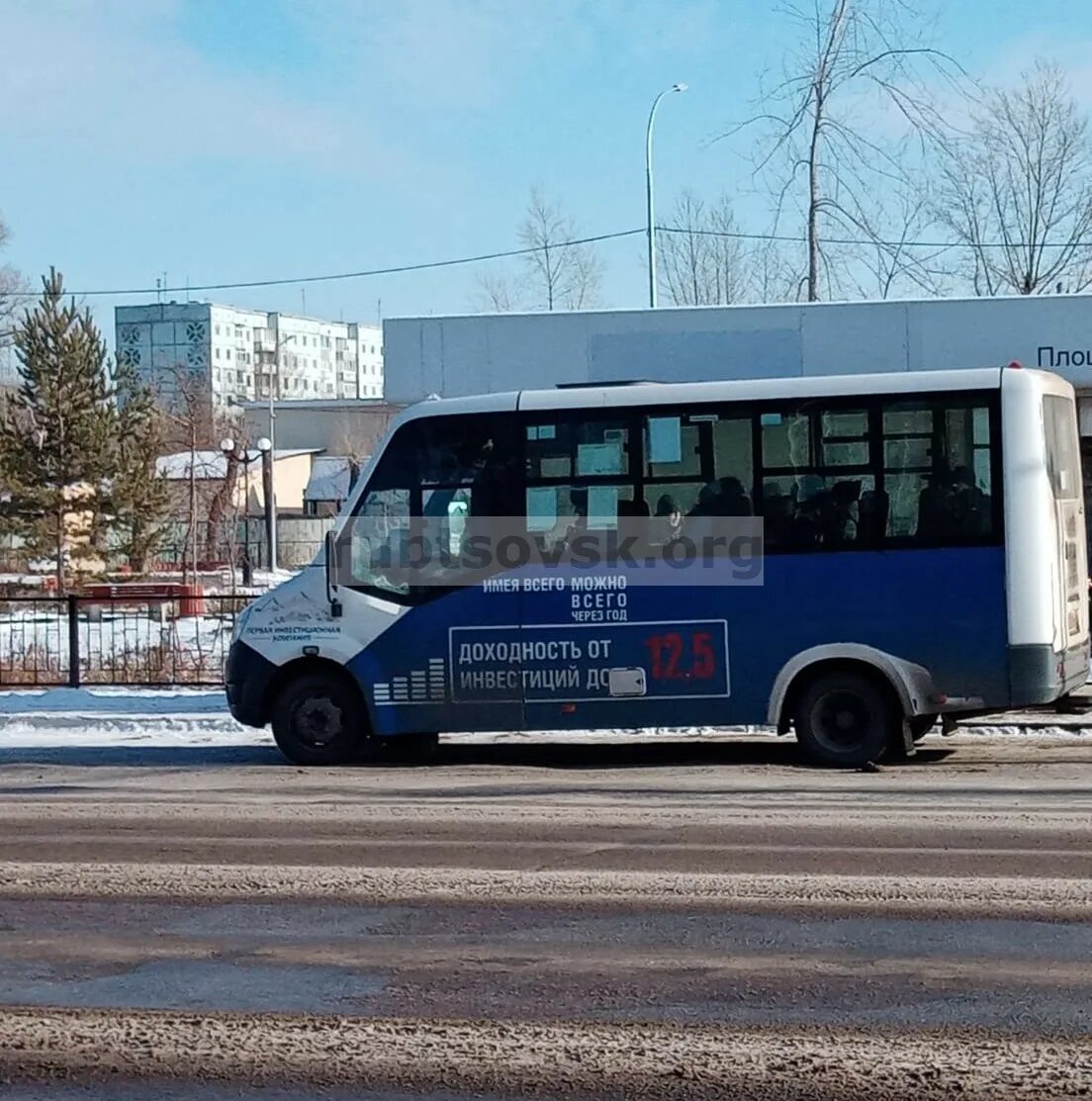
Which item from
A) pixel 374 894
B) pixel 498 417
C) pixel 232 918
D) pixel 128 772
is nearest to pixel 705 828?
pixel 374 894

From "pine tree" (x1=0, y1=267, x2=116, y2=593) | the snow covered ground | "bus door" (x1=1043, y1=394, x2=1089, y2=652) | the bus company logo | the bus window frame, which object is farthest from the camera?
"pine tree" (x1=0, y1=267, x2=116, y2=593)

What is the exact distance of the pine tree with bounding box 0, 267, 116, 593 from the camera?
139ft

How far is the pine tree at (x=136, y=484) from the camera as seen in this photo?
43.1 meters

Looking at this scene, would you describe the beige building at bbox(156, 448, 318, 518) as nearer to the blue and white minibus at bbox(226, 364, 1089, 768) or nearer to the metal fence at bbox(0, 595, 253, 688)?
the metal fence at bbox(0, 595, 253, 688)

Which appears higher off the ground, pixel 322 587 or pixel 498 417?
pixel 498 417

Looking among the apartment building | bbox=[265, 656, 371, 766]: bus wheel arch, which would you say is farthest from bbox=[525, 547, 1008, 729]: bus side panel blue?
the apartment building

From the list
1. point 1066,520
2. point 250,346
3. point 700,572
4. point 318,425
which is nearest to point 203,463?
point 318,425

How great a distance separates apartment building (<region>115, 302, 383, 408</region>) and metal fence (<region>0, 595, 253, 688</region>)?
124 meters

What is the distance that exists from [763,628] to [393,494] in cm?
326

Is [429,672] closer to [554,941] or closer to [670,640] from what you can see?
[670,640]

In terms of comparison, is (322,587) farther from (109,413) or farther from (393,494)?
(109,413)

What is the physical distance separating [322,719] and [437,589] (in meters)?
1.53

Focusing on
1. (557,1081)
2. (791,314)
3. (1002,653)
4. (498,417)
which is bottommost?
(557,1081)

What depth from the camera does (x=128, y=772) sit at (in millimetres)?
14547
